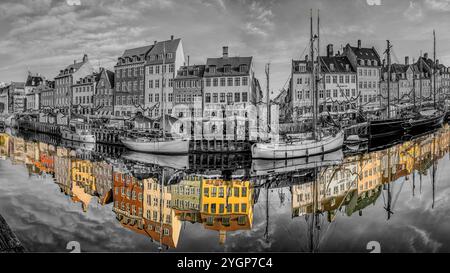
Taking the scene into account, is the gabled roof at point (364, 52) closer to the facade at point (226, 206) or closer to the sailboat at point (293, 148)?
the sailboat at point (293, 148)

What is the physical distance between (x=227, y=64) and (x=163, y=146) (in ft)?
15.8

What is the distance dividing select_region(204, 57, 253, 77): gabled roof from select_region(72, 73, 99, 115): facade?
7.89 ft

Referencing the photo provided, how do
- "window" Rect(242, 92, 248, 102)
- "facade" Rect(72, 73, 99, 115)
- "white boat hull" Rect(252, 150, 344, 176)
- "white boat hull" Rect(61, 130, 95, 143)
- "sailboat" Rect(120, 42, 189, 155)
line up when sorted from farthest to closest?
1. "white boat hull" Rect(61, 130, 95, 143)
2. "sailboat" Rect(120, 42, 189, 155)
3. "window" Rect(242, 92, 248, 102)
4. "white boat hull" Rect(252, 150, 344, 176)
5. "facade" Rect(72, 73, 99, 115)

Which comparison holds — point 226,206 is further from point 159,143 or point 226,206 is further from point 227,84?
point 159,143

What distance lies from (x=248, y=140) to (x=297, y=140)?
6.09ft

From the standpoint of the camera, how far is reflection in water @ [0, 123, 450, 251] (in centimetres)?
351

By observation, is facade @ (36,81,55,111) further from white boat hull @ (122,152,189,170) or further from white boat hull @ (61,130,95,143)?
white boat hull @ (61,130,95,143)

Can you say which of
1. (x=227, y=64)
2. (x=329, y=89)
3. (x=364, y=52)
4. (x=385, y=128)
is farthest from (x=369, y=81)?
(x=227, y=64)

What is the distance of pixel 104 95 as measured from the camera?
7.49 metres

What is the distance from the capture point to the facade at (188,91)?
6.93m

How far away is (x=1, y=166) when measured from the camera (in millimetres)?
7570

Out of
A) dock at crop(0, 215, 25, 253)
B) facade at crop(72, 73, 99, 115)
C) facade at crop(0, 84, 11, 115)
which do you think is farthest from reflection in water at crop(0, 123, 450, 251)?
facade at crop(0, 84, 11, 115)
